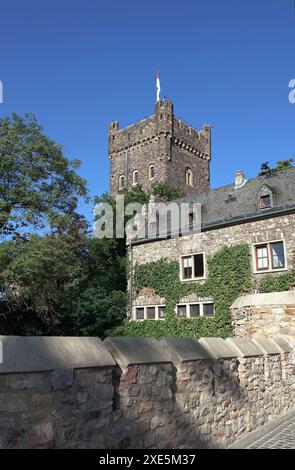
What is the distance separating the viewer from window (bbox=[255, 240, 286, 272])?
58.0 feet

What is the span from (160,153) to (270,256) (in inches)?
1194

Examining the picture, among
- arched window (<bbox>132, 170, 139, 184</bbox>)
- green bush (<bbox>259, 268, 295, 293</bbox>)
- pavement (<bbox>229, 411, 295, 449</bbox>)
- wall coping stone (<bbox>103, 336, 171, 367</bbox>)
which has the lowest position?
pavement (<bbox>229, 411, 295, 449</bbox>)

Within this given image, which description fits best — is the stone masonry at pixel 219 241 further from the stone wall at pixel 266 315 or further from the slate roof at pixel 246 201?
the stone wall at pixel 266 315

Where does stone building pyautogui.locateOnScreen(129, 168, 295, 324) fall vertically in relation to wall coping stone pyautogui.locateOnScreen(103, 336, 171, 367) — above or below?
above

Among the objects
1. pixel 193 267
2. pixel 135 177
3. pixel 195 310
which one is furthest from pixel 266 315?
pixel 135 177

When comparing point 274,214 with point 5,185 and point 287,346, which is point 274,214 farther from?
point 5,185

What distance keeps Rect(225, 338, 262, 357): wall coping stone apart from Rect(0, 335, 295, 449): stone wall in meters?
0.02

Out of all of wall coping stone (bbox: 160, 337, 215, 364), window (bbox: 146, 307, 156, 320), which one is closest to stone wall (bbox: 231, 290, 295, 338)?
wall coping stone (bbox: 160, 337, 215, 364)

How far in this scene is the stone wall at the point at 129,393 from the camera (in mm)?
3281

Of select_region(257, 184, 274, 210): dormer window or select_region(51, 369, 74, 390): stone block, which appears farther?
select_region(257, 184, 274, 210): dormer window

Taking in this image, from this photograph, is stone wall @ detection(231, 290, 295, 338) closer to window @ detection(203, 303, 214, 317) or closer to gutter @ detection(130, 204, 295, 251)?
gutter @ detection(130, 204, 295, 251)
